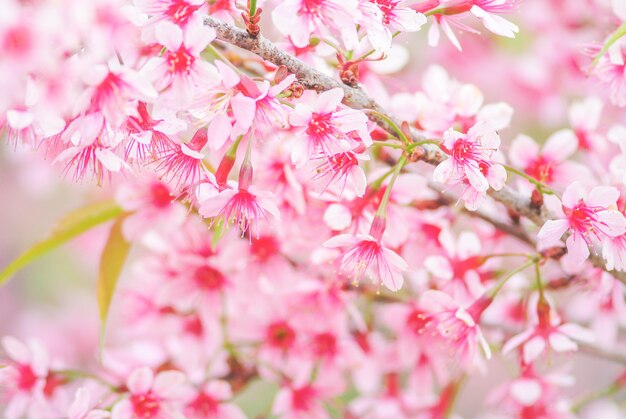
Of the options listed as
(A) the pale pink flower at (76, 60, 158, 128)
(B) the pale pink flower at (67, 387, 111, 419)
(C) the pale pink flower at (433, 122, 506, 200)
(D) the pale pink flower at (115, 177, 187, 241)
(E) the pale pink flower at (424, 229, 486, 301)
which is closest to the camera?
(A) the pale pink flower at (76, 60, 158, 128)

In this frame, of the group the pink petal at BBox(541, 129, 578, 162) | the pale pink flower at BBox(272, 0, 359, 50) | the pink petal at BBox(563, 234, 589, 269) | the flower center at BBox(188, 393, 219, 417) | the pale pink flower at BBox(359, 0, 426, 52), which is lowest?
the flower center at BBox(188, 393, 219, 417)

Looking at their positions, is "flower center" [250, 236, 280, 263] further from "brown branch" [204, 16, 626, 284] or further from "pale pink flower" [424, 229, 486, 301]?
"brown branch" [204, 16, 626, 284]

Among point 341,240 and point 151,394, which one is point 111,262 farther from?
point 341,240

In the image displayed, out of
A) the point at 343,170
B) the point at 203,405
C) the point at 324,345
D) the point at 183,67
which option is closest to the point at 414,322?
the point at 324,345

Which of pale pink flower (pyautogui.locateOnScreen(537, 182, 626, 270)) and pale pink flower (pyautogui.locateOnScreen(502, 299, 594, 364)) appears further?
pale pink flower (pyautogui.locateOnScreen(502, 299, 594, 364))

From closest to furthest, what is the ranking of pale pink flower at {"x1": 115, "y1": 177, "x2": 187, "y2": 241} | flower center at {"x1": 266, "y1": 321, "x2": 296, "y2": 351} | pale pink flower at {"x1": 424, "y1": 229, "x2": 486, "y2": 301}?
pale pink flower at {"x1": 424, "y1": 229, "x2": 486, "y2": 301}
pale pink flower at {"x1": 115, "y1": 177, "x2": 187, "y2": 241}
flower center at {"x1": 266, "y1": 321, "x2": 296, "y2": 351}

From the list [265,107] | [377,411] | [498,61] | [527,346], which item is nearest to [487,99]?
[498,61]

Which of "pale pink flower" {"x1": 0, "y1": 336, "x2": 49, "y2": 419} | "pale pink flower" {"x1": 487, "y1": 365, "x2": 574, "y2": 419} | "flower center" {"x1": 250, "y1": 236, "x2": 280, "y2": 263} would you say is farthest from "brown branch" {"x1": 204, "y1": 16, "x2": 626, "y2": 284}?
"pale pink flower" {"x1": 0, "y1": 336, "x2": 49, "y2": 419}
